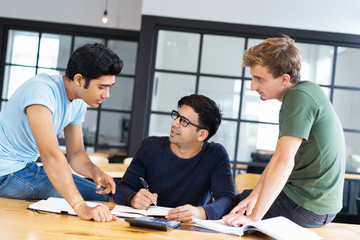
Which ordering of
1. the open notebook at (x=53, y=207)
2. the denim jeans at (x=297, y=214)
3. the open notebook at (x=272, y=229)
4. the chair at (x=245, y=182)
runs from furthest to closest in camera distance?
1. the chair at (x=245, y=182)
2. the denim jeans at (x=297, y=214)
3. the open notebook at (x=53, y=207)
4. the open notebook at (x=272, y=229)

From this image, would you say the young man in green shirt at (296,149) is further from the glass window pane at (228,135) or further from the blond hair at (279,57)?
the glass window pane at (228,135)

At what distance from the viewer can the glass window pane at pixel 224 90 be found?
16.7 feet

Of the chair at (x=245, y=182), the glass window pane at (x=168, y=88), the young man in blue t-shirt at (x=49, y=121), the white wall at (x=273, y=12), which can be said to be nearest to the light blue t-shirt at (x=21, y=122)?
the young man in blue t-shirt at (x=49, y=121)

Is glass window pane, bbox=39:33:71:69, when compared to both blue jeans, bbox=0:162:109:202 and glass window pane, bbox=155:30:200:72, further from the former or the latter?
blue jeans, bbox=0:162:109:202

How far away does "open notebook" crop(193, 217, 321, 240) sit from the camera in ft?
5.10

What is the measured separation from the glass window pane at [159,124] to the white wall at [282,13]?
116cm

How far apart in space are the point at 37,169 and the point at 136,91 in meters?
2.81

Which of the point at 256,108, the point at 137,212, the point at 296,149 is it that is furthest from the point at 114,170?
the point at 256,108

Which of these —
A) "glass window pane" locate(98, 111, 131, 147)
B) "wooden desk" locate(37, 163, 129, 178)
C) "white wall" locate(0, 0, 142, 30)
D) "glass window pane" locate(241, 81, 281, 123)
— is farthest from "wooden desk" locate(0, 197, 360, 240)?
"white wall" locate(0, 0, 142, 30)

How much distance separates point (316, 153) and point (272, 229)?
0.46 metres

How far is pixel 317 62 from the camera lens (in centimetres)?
509

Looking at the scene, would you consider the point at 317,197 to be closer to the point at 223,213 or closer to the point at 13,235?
the point at 223,213

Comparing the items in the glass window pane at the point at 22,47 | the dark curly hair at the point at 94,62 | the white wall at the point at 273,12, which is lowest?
the dark curly hair at the point at 94,62

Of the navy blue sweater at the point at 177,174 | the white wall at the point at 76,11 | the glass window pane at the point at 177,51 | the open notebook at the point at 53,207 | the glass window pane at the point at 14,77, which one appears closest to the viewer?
the open notebook at the point at 53,207
